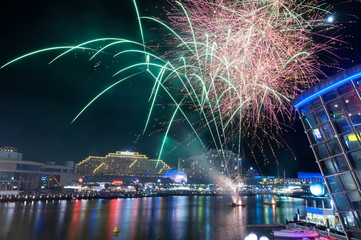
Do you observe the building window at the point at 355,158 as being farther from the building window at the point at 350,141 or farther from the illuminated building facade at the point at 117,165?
the illuminated building facade at the point at 117,165

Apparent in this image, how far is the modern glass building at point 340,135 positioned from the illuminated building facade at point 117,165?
170 m

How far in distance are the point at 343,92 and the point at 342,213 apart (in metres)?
6.95

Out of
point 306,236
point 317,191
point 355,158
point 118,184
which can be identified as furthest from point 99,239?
point 118,184

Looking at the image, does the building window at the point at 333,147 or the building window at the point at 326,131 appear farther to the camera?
the building window at the point at 326,131

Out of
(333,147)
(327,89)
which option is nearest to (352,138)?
(333,147)

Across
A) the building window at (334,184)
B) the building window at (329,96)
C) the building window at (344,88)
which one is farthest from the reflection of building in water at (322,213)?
the building window at (344,88)

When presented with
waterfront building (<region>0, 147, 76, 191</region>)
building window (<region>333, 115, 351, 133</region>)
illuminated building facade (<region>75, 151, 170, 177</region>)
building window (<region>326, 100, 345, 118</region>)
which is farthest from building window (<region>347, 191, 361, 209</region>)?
illuminated building facade (<region>75, 151, 170, 177</region>)

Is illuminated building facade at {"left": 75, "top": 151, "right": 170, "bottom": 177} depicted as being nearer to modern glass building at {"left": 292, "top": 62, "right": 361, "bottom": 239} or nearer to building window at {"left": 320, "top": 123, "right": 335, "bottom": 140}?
modern glass building at {"left": 292, "top": 62, "right": 361, "bottom": 239}

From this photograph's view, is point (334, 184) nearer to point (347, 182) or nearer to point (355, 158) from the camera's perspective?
point (347, 182)

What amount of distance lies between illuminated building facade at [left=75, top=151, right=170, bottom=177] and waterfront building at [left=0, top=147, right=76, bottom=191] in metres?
57.7

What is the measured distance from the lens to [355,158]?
13.1m

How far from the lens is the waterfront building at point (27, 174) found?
88438 mm

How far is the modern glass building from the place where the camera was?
A: 12690mm

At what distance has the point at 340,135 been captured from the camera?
1340cm
